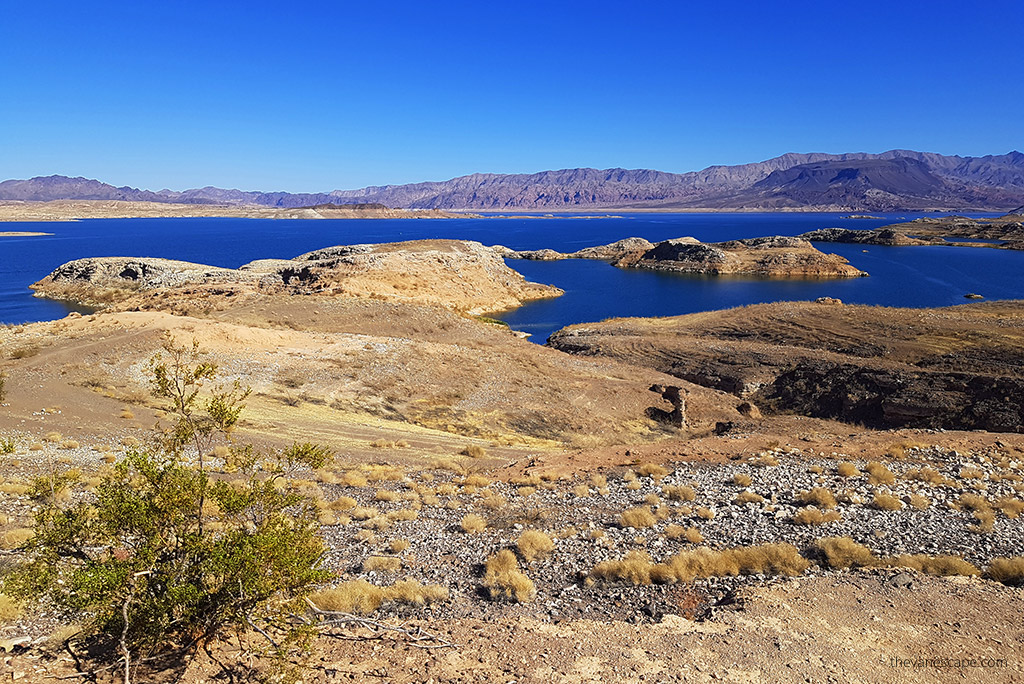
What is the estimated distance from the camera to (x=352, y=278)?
5291cm

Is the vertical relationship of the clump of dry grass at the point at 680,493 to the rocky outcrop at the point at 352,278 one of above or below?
below

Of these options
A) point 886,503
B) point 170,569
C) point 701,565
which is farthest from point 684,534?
point 170,569

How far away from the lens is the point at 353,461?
17.3 metres

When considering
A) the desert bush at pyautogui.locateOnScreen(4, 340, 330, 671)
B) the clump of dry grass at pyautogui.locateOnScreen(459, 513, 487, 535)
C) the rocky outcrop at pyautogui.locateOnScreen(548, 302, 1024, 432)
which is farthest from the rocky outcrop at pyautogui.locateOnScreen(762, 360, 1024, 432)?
the desert bush at pyautogui.locateOnScreen(4, 340, 330, 671)

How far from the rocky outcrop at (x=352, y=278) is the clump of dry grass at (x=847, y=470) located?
133ft

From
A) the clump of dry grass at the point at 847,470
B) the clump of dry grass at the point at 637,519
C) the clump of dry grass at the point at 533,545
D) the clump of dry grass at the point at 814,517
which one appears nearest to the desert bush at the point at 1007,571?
the clump of dry grass at the point at 814,517

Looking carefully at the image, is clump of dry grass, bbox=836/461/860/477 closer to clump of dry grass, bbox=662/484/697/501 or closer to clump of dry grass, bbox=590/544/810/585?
clump of dry grass, bbox=662/484/697/501

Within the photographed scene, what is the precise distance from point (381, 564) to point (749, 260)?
96.4m

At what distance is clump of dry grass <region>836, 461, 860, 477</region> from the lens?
14586 mm

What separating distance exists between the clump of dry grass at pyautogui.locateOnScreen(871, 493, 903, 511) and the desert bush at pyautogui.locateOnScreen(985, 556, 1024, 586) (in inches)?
91.4

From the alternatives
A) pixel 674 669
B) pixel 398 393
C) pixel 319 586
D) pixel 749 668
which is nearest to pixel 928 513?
pixel 749 668

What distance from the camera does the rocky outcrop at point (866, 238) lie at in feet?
440

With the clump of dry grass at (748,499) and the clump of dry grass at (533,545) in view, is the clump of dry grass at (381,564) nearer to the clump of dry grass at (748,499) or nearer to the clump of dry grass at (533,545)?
the clump of dry grass at (533,545)

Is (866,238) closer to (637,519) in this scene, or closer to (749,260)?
(749,260)
